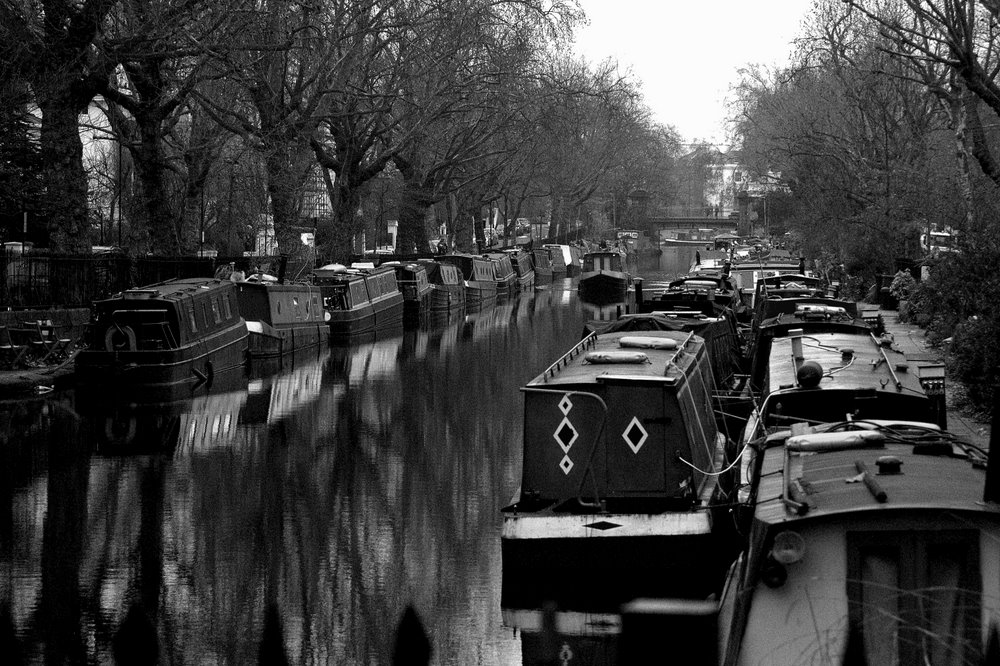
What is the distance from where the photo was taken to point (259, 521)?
1730 centimetres

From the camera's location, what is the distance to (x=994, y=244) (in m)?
21.4

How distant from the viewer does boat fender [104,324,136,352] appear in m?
29.1

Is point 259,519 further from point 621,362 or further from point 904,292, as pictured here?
point 904,292

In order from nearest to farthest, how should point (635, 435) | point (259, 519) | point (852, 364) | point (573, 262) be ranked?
point (635, 435) < point (852, 364) < point (259, 519) < point (573, 262)

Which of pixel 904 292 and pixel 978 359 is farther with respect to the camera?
pixel 904 292

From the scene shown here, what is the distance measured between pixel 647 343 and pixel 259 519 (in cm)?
558

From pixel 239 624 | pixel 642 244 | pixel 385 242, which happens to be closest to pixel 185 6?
pixel 239 624

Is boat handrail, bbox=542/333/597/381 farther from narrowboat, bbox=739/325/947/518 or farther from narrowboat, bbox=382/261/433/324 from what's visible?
narrowboat, bbox=382/261/433/324

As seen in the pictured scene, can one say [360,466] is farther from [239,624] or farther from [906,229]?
[906,229]

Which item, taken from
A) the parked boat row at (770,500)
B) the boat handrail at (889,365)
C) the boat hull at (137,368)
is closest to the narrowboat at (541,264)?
the boat hull at (137,368)

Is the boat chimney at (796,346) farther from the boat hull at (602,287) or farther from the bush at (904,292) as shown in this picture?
the boat hull at (602,287)

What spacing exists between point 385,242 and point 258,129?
53.0m

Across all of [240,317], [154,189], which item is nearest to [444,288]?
[154,189]

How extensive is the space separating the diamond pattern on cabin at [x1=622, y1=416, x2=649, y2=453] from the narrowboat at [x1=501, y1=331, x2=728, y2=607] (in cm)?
1
